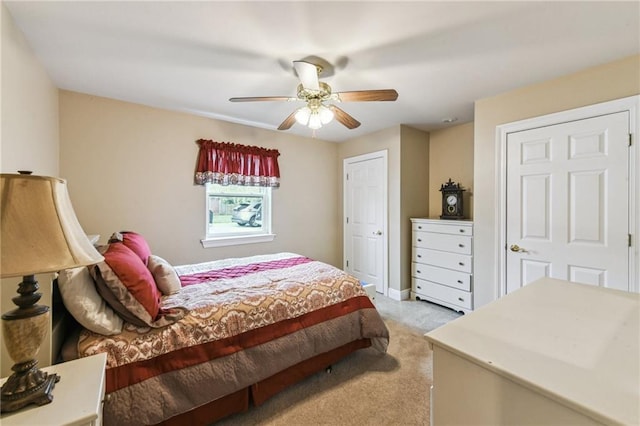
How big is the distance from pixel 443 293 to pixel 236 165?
3098mm

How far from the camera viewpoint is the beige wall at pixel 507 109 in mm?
2027

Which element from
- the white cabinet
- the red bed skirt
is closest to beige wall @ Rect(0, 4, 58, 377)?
the red bed skirt

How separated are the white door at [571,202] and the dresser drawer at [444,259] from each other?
484 mm

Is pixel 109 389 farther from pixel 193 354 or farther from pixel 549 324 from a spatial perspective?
pixel 549 324

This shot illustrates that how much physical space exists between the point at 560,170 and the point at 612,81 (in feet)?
2.35

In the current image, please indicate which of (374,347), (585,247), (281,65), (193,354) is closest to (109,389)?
(193,354)

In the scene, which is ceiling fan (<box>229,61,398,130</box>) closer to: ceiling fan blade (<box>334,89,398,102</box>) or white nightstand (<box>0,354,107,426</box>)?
ceiling fan blade (<box>334,89,398,102</box>)

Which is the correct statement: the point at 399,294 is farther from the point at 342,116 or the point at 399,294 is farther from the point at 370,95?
the point at 370,95

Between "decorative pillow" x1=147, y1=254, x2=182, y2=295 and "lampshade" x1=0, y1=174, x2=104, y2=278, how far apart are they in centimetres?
106

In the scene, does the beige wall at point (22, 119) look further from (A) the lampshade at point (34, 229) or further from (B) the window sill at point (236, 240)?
(B) the window sill at point (236, 240)

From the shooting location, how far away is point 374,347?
2256 millimetres

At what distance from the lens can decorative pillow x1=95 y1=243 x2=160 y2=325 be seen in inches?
53.1

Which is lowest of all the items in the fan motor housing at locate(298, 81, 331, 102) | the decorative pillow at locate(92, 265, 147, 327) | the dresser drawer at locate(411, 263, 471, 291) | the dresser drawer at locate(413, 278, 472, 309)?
the dresser drawer at locate(413, 278, 472, 309)

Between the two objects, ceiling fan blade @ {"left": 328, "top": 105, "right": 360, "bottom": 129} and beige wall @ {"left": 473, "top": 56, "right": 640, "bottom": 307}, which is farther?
ceiling fan blade @ {"left": 328, "top": 105, "right": 360, "bottom": 129}
